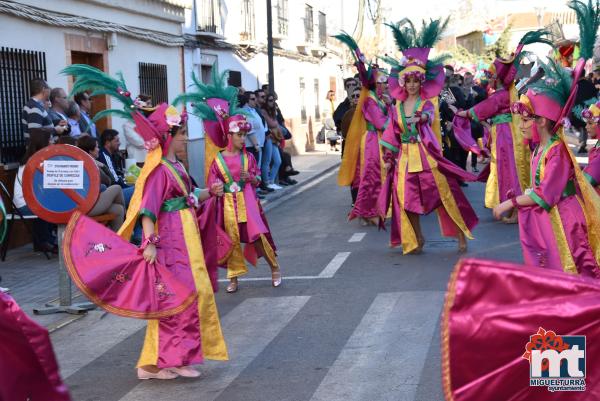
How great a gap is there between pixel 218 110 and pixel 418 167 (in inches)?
110

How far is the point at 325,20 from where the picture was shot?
3866cm

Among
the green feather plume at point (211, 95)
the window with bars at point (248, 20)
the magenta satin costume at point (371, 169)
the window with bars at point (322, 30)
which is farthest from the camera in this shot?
the window with bars at point (322, 30)

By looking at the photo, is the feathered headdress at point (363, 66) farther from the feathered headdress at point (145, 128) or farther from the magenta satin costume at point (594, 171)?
the feathered headdress at point (145, 128)

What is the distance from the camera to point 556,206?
6.43 meters

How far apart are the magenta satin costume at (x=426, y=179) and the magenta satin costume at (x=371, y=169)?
7.12 feet

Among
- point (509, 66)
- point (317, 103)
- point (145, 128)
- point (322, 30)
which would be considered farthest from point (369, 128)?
point (322, 30)

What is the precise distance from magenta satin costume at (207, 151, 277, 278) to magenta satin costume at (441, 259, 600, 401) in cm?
510

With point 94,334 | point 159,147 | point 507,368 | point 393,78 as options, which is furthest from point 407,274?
point 507,368

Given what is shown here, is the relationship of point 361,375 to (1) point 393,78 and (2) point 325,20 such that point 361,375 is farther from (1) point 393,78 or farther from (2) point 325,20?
(2) point 325,20

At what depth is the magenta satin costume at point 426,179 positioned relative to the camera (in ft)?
33.6

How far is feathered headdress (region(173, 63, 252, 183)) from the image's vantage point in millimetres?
8227

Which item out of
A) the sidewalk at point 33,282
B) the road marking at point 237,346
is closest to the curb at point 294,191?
the sidewalk at point 33,282

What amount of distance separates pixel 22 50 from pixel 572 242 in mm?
9054

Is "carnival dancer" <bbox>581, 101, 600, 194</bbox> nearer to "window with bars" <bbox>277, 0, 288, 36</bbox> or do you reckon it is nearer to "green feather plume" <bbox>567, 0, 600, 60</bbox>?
"green feather plume" <bbox>567, 0, 600, 60</bbox>
